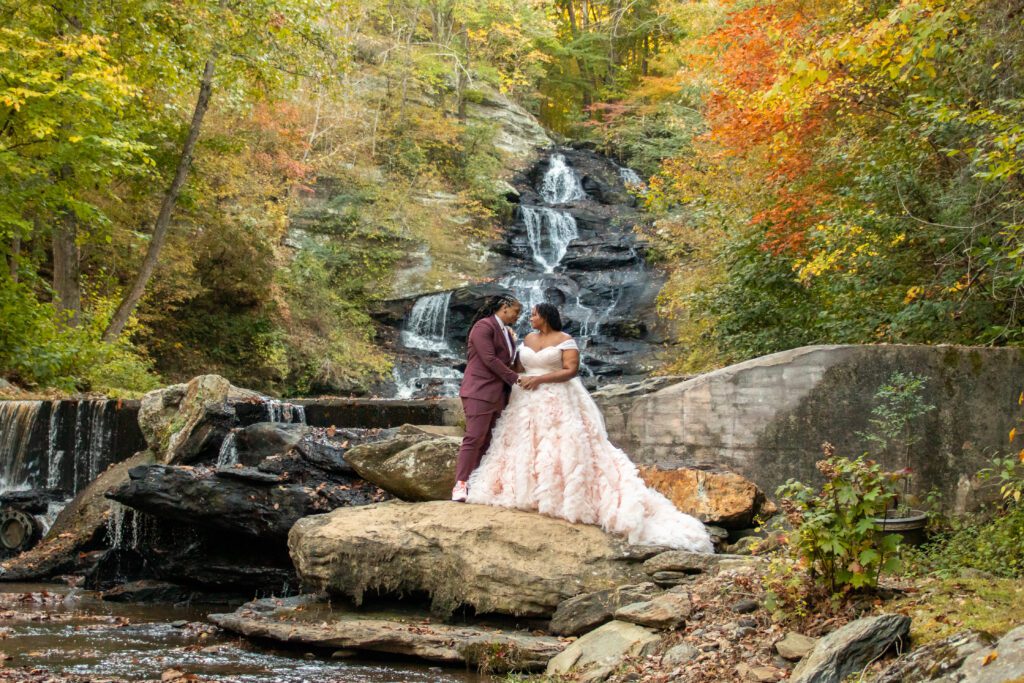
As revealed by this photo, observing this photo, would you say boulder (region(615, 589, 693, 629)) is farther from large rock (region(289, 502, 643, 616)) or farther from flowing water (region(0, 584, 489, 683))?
flowing water (region(0, 584, 489, 683))

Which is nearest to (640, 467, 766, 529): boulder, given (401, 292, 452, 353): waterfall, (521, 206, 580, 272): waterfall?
(401, 292, 452, 353): waterfall

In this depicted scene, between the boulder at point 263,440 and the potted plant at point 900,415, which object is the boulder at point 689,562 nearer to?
the potted plant at point 900,415

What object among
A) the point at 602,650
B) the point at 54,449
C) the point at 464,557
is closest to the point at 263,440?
the point at 54,449

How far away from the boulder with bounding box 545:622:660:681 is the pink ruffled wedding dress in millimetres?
1315

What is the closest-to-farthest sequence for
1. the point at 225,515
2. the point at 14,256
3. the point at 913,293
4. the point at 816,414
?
the point at 816,414 → the point at 913,293 → the point at 225,515 → the point at 14,256

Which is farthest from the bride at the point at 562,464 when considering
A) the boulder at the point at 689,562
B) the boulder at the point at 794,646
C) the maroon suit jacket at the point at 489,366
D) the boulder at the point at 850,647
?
the boulder at the point at 850,647

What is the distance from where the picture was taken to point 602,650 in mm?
5383

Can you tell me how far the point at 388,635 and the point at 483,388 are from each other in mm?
2250

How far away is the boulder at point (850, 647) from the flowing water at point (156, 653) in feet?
7.32

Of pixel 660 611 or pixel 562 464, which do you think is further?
pixel 562 464

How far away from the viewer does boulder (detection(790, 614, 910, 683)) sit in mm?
4160

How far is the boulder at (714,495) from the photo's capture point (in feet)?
24.3

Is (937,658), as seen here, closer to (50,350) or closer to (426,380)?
(50,350)

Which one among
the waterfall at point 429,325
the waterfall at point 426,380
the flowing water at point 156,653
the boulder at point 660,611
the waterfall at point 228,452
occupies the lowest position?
the flowing water at point 156,653
